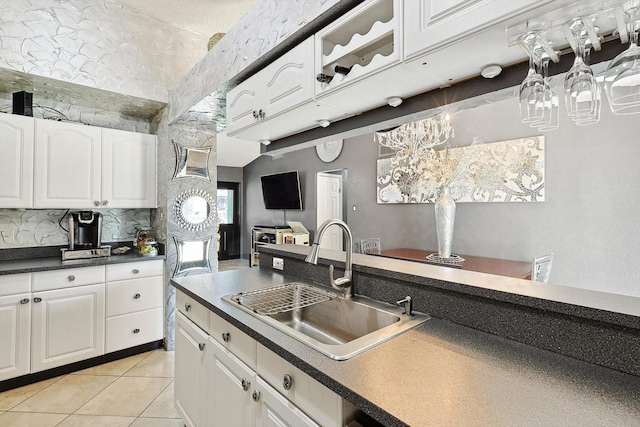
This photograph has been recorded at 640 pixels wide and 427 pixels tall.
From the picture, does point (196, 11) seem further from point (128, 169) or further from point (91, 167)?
point (91, 167)

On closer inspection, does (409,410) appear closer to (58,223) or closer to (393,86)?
(393,86)

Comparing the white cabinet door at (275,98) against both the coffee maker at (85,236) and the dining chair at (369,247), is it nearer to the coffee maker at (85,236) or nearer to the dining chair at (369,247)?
the coffee maker at (85,236)

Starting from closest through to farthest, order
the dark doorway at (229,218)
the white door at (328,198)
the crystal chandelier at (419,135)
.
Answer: the crystal chandelier at (419,135) → the white door at (328,198) → the dark doorway at (229,218)

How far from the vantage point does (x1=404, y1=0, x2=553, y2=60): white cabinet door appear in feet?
2.83

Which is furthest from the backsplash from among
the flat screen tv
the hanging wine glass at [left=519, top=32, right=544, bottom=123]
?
the hanging wine glass at [left=519, top=32, right=544, bottom=123]

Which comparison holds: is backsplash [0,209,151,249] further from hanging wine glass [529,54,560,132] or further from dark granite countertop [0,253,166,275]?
hanging wine glass [529,54,560,132]

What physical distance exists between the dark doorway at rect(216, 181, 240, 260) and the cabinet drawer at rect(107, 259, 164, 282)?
5172mm

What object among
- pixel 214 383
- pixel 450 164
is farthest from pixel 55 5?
pixel 450 164

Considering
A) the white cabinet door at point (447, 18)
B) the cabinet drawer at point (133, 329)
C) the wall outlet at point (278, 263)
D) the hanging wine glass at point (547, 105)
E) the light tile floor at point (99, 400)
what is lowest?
the light tile floor at point (99, 400)

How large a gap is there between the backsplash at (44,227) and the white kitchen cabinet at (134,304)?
63 centimetres

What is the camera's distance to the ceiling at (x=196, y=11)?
2838 millimetres

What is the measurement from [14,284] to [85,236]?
Result: 0.66 m

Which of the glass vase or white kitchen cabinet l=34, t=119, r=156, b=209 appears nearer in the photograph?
white kitchen cabinet l=34, t=119, r=156, b=209

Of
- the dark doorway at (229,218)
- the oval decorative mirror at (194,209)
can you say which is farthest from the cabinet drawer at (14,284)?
the dark doorway at (229,218)
